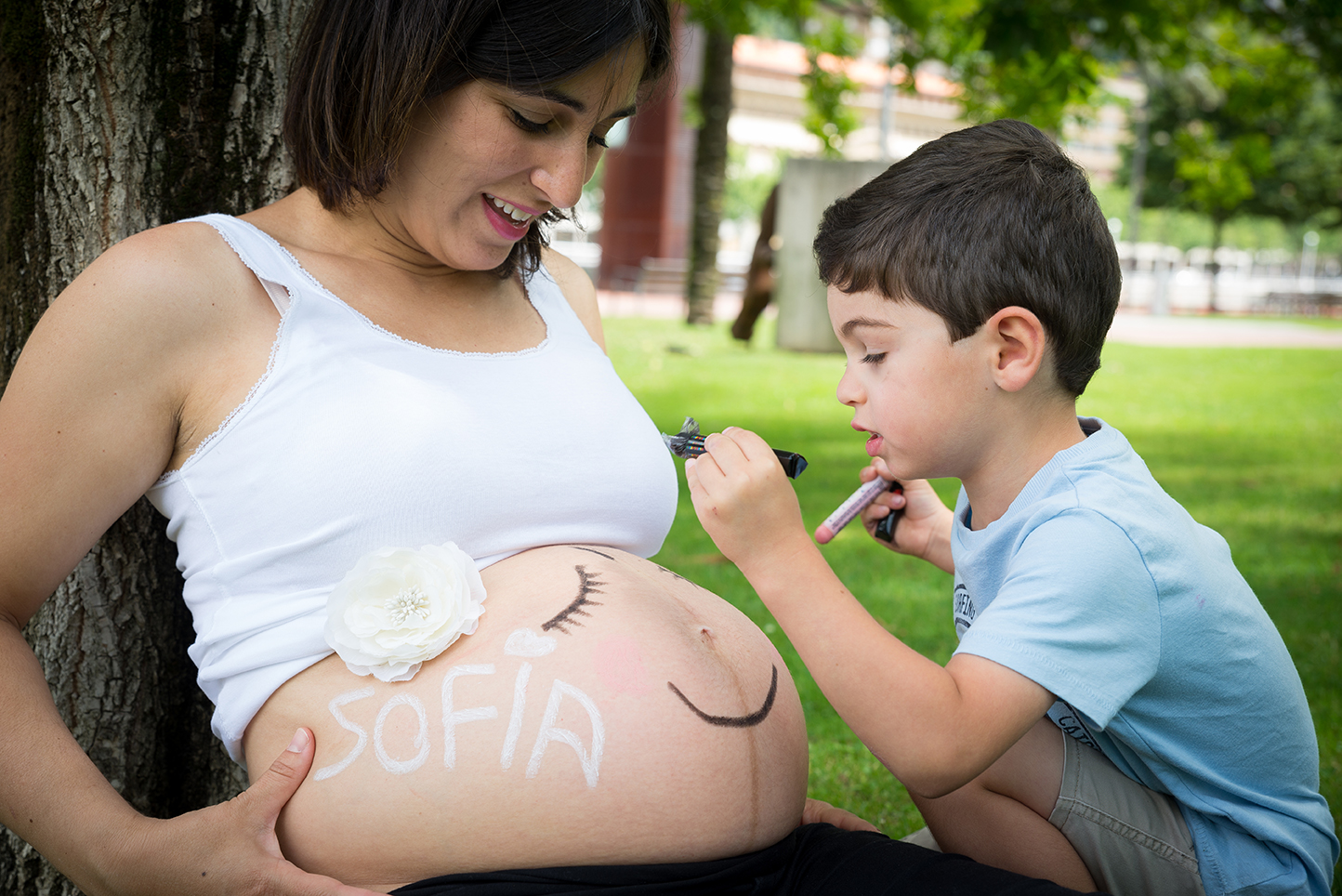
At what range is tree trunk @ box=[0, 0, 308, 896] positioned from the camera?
5.72 ft

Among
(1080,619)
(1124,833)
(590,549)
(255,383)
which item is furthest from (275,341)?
(1124,833)

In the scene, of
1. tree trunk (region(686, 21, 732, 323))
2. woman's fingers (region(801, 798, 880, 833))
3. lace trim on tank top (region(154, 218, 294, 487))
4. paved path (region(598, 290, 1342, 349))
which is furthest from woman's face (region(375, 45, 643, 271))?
paved path (region(598, 290, 1342, 349))

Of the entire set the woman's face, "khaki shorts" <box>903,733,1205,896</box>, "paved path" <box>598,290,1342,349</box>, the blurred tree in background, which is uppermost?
the blurred tree in background

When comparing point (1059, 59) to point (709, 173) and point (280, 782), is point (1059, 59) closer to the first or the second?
point (709, 173)

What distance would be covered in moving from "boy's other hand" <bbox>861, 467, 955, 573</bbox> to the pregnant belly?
635 millimetres

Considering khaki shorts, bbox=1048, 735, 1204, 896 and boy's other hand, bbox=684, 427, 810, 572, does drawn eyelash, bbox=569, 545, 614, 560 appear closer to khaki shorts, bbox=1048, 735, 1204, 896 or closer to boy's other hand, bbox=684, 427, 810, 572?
boy's other hand, bbox=684, 427, 810, 572

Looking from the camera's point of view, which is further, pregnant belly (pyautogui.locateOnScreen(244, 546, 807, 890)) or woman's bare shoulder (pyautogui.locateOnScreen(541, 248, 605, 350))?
woman's bare shoulder (pyautogui.locateOnScreen(541, 248, 605, 350))

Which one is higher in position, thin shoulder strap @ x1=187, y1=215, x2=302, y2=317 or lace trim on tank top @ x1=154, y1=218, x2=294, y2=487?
thin shoulder strap @ x1=187, y1=215, x2=302, y2=317

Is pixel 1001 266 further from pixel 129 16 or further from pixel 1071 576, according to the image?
pixel 129 16

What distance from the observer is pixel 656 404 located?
720 cm

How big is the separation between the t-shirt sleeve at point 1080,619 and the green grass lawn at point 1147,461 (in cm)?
114

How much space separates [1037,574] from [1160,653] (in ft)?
0.68

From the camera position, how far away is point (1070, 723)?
5.14ft

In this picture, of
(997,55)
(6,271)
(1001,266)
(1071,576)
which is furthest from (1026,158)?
(997,55)
